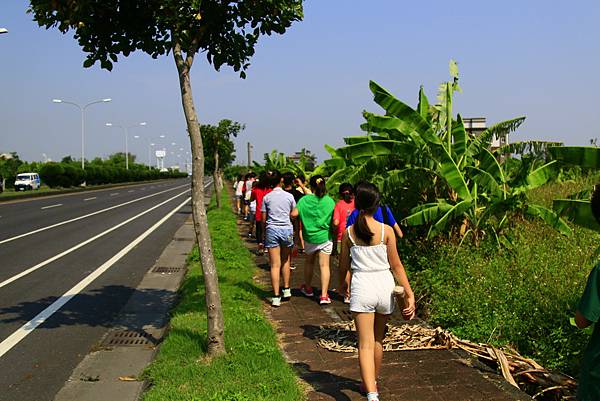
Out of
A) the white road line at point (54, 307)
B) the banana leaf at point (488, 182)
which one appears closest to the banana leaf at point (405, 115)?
the banana leaf at point (488, 182)

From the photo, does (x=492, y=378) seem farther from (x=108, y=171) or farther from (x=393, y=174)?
(x=108, y=171)

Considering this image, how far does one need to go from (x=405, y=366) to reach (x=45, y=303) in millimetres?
5736

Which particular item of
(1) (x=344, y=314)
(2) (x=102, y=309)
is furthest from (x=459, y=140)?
(2) (x=102, y=309)

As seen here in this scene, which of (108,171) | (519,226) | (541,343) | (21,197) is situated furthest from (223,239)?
(108,171)

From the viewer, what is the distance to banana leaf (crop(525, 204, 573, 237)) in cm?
856

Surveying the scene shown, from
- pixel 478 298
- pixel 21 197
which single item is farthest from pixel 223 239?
pixel 21 197

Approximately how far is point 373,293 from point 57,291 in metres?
6.75

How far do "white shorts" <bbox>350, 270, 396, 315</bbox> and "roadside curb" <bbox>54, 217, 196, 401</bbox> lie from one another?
2.11m

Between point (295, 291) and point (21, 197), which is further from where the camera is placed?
point (21, 197)

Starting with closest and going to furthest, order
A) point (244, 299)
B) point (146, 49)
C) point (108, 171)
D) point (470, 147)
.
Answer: point (146, 49)
point (244, 299)
point (470, 147)
point (108, 171)

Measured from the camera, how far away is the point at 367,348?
183 inches

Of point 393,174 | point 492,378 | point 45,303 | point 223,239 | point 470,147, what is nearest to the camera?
point 492,378

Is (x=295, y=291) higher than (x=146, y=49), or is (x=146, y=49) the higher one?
(x=146, y=49)

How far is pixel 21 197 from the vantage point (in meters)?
40.3
